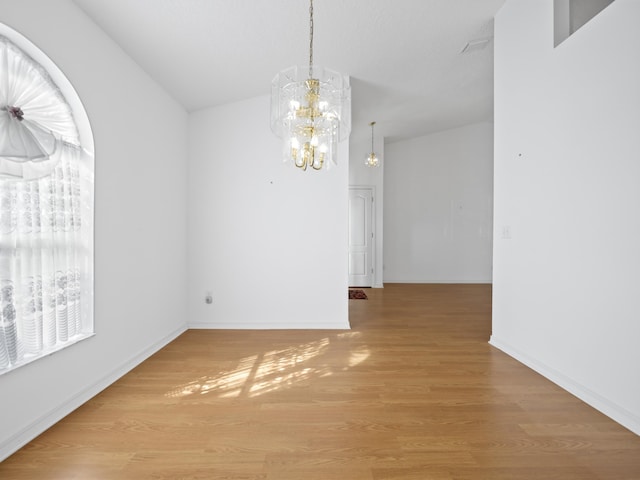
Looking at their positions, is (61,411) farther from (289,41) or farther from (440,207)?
(440,207)

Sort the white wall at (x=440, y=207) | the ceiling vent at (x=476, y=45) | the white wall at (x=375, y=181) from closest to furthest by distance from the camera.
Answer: the ceiling vent at (x=476, y=45)
the white wall at (x=375, y=181)
the white wall at (x=440, y=207)

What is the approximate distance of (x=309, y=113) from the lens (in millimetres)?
2248

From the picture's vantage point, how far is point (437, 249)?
7.78 m

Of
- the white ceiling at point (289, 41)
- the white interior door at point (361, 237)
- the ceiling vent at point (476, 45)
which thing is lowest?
the white interior door at point (361, 237)

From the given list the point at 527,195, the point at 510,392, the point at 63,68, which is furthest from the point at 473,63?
the point at 63,68

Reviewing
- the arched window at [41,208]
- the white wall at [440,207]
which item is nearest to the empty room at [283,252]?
the arched window at [41,208]

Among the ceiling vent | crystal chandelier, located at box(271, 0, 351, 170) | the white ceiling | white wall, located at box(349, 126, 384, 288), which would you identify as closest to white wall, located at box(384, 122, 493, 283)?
white wall, located at box(349, 126, 384, 288)

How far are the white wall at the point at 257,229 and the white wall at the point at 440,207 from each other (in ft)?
13.4

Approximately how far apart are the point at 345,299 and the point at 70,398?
277 cm

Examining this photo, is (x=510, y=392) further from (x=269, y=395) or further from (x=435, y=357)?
(x=269, y=395)

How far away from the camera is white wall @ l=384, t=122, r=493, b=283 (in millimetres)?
7688

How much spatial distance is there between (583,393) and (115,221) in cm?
371

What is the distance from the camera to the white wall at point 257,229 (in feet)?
13.3

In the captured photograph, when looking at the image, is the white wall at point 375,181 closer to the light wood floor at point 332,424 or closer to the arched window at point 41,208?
the light wood floor at point 332,424
